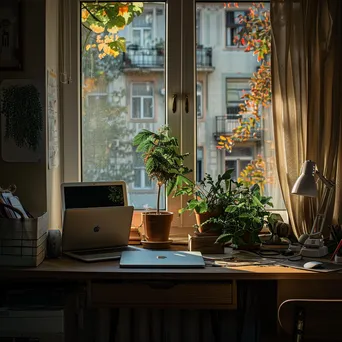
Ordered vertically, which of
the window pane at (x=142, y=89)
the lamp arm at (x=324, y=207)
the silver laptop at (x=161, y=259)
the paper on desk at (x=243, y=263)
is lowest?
the paper on desk at (x=243, y=263)

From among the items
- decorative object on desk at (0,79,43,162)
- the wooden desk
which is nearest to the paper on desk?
the wooden desk

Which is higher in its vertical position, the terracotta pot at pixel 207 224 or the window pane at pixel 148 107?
the window pane at pixel 148 107

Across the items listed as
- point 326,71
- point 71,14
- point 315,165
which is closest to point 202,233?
point 315,165

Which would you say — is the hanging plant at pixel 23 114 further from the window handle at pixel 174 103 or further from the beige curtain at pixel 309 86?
the beige curtain at pixel 309 86

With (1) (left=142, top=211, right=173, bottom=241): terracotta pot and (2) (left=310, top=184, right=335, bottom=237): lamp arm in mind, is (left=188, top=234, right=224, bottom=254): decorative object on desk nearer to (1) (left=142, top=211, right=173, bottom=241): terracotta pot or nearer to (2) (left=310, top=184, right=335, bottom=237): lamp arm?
(1) (left=142, top=211, right=173, bottom=241): terracotta pot

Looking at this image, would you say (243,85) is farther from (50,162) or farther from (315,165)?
(50,162)

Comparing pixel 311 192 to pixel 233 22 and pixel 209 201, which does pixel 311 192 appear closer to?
pixel 209 201

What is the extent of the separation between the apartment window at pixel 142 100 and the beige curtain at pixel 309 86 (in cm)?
60

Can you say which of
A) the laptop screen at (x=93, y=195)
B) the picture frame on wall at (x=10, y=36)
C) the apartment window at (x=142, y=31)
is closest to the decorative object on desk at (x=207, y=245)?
the laptop screen at (x=93, y=195)

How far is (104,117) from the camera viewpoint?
3.02m

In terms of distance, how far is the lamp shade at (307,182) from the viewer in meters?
2.62

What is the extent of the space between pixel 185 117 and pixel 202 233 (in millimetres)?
588

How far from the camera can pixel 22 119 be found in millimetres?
2711

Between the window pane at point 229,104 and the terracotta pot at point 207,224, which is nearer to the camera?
the terracotta pot at point 207,224
